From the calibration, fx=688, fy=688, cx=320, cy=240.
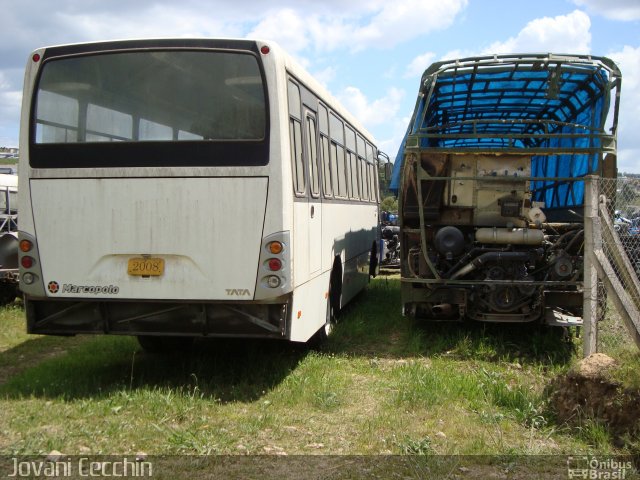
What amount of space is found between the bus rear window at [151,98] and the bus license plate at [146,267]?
1099 millimetres

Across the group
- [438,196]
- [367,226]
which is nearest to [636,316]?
[438,196]

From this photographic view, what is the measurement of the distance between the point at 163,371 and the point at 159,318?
113 centimetres

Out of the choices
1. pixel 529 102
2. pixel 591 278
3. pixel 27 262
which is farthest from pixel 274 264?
pixel 529 102

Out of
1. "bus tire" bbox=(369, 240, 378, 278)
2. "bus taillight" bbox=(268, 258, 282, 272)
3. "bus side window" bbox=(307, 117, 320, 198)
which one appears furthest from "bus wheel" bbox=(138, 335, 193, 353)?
"bus tire" bbox=(369, 240, 378, 278)

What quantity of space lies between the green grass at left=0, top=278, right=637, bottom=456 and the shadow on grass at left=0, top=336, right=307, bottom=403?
0.02 meters

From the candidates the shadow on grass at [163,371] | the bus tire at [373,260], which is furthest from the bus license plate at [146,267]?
the bus tire at [373,260]

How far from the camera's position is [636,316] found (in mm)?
5539

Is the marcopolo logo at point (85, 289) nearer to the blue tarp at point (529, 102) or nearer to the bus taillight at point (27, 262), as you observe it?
the bus taillight at point (27, 262)

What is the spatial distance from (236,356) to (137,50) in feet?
11.4

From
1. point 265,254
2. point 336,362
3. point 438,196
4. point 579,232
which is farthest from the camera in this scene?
point 438,196

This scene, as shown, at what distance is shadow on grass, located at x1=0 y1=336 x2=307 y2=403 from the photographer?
21.1ft

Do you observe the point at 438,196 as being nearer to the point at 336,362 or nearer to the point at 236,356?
the point at 336,362

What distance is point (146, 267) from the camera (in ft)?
20.5

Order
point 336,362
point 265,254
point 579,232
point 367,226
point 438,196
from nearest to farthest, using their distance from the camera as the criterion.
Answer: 1. point 265,254
2. point 336,362
3. point 579,232
4. point 438,196
5. point 367,226
